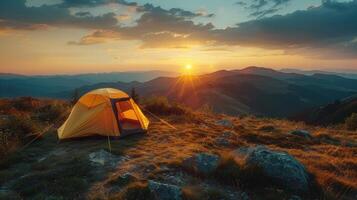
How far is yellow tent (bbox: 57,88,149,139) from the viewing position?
1631cm

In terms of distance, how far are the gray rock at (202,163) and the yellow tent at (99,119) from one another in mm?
5931

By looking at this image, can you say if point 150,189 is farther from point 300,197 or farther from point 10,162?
point 10,162

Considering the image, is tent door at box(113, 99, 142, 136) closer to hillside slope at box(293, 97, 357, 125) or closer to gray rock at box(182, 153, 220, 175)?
gray rock at box(182, 153, 220, 175)

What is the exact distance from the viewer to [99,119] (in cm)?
1659

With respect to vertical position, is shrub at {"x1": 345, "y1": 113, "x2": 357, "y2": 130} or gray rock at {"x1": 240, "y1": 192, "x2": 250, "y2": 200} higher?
gray rock at {"x1": 240, "y1": 192, "x2": 250, "y2": 200}

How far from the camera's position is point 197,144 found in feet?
49.2

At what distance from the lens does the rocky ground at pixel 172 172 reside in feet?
30.0

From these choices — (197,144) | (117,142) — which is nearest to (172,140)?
(197,144)

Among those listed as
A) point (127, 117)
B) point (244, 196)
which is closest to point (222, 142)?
point (127, 117)

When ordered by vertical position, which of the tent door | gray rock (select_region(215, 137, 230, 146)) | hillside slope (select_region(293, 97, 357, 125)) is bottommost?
hillside slope (select_region(293, 97, 357, 125))

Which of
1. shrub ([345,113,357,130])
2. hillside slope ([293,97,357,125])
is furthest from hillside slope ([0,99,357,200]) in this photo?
hillside slope ([293,97,357,125])

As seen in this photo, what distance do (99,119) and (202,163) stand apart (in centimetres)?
727

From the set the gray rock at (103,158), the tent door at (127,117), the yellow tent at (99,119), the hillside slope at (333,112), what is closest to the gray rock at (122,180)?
the gray rock at (103,158)

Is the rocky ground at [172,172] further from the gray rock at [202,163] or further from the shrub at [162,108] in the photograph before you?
the shrub at [162,108]
